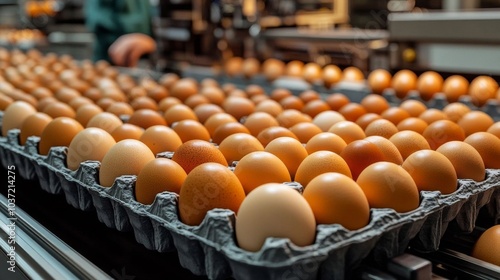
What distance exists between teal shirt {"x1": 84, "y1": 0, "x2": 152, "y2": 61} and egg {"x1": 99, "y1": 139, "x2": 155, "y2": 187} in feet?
10.8

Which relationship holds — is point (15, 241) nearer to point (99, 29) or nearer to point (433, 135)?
point (433, 135)

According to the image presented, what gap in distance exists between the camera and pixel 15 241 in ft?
5.01

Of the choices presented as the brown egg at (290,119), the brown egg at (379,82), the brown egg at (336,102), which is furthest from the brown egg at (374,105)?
the brown egg at (379,82)

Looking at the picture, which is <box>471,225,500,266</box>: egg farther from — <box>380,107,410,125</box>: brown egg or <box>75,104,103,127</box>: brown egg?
<box>75,104,103,127</box>: brown egg

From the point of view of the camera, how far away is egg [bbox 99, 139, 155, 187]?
1.46 meters

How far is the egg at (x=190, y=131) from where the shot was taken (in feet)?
5.96

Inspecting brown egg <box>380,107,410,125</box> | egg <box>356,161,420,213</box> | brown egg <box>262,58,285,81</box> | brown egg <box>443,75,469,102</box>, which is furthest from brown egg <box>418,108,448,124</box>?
brown egg <box>262,58,285,81</box>

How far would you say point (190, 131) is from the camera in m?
1.83

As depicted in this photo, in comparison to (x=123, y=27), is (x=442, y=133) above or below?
below

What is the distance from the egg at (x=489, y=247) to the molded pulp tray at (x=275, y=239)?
0.05m

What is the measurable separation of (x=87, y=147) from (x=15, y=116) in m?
0.69

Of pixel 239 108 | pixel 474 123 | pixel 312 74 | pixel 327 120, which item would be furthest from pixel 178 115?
pixel 312 74

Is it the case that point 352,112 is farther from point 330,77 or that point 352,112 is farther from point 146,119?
point 330,77

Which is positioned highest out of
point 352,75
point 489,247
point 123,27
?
point 123,27
